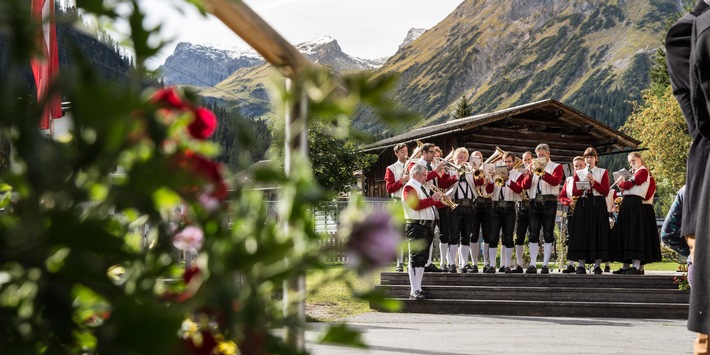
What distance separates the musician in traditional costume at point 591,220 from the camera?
15766mm

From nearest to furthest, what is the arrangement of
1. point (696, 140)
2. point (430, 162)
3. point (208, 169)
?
point (208, 169) < point (696, 140) < point (430, 162)

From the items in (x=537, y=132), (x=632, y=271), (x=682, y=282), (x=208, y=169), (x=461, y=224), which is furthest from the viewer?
(x=537, y=132)

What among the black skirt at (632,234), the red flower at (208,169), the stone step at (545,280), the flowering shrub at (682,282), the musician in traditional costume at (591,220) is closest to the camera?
the red flower at (208,169)

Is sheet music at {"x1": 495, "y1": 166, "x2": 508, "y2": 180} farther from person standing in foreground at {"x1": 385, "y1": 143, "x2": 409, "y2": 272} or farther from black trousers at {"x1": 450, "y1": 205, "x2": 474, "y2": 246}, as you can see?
person standing in foreground at {"x1": 385, "y1": 143, "x2": 409, "y2": 272}

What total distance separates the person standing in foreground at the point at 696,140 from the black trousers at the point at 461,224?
12334mm

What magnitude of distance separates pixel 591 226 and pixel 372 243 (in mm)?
15613

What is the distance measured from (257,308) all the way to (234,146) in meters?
0.24

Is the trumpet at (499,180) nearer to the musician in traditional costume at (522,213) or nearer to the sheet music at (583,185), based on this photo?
the musician in traditional costume at (522,213)

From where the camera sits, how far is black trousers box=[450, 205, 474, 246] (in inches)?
647

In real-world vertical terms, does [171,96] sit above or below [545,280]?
above

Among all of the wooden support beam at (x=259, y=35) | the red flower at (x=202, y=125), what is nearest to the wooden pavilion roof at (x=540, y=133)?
the wooden support beam at (x=259, y=35)

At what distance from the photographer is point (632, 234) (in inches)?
629

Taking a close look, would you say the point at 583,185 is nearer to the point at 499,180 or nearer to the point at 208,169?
the point at 499,180

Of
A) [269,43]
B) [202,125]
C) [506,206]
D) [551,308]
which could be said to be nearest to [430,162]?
[506,206]
